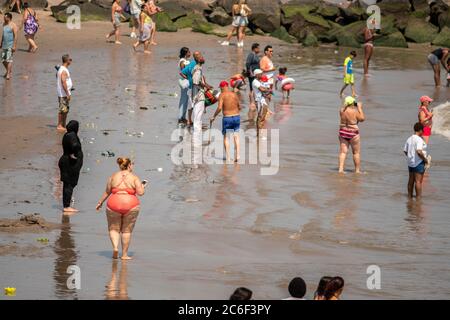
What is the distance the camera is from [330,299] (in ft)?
36.0

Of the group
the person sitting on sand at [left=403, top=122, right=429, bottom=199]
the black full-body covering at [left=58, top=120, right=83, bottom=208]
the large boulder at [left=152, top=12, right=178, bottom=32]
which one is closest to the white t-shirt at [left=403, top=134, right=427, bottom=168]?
the person sitting on sand at [left=403, top=122, right=429, bottom=199]

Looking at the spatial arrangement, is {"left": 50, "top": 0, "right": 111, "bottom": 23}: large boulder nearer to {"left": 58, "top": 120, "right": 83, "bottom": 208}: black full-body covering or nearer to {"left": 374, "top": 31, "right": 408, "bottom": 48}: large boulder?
{"left": 374, "top": 31, "right": 408, "bottom": 48}: large boulder

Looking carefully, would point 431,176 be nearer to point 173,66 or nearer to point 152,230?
point 152,230

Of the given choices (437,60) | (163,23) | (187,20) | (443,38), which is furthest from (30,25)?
(443,38)

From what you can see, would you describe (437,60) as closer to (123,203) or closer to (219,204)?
(219,204)

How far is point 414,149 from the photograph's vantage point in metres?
19.0

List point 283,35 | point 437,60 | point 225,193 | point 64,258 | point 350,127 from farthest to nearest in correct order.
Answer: point 283,35
point 437,60
point 350,127
point 225,193
point 64,258

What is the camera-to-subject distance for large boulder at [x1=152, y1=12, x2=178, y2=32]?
38.4m

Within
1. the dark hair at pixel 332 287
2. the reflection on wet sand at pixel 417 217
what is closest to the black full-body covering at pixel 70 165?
the reflection on wet sand at pixel 417 217

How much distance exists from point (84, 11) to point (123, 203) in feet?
82.9

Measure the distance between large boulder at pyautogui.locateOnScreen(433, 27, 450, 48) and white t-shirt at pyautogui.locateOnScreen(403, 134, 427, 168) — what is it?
20913 millimetres

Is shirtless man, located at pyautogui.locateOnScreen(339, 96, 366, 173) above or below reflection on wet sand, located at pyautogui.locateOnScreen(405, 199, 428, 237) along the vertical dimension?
above

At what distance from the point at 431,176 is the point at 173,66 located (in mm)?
12071

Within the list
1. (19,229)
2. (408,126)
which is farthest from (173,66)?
(19,229)
